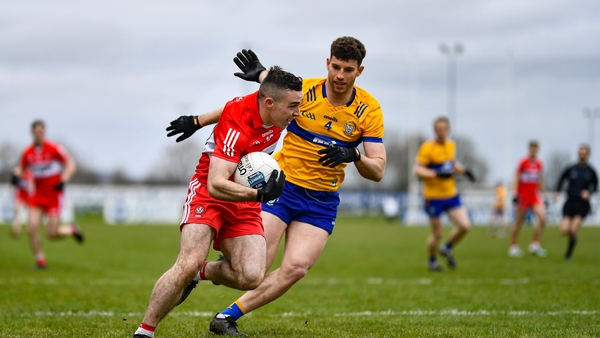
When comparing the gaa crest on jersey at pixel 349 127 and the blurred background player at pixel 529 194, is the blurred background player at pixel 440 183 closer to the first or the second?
the blurred background player at pixel 529 194

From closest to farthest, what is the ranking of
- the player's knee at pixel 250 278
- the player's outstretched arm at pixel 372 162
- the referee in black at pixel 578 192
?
the player's knee at pixel 250 278, the player's outstretched arm at pixel 372 162, the referee in black at pixel 578 192

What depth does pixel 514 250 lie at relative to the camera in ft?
56.5

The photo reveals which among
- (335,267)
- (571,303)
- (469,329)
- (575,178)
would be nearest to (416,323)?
(469,329)

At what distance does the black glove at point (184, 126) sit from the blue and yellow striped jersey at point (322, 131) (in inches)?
40.2

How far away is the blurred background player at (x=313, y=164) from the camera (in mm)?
6340

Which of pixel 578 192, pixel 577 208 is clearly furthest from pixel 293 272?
pixel 578 192

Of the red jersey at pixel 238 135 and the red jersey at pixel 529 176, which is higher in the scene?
the red jersey at pixel 238 135

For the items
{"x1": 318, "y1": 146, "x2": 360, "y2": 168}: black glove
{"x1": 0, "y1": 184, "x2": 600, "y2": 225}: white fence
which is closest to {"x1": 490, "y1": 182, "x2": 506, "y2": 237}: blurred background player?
{"x1": 0, "y1": 184, "x2": 600, "y2": 225}: white fence

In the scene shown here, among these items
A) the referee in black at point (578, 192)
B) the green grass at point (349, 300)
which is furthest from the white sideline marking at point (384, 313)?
the referee in black at point (578, 192)

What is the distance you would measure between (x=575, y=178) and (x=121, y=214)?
29.1 meters

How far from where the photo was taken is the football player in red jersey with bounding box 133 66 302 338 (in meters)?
5.53

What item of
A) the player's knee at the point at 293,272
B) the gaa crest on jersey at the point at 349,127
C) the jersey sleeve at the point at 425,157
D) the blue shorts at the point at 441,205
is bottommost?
the blue shorts at the point at 441,205

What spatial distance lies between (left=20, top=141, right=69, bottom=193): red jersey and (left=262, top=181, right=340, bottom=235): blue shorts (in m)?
8.53

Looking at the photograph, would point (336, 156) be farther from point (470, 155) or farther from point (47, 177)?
point (470, 155)
